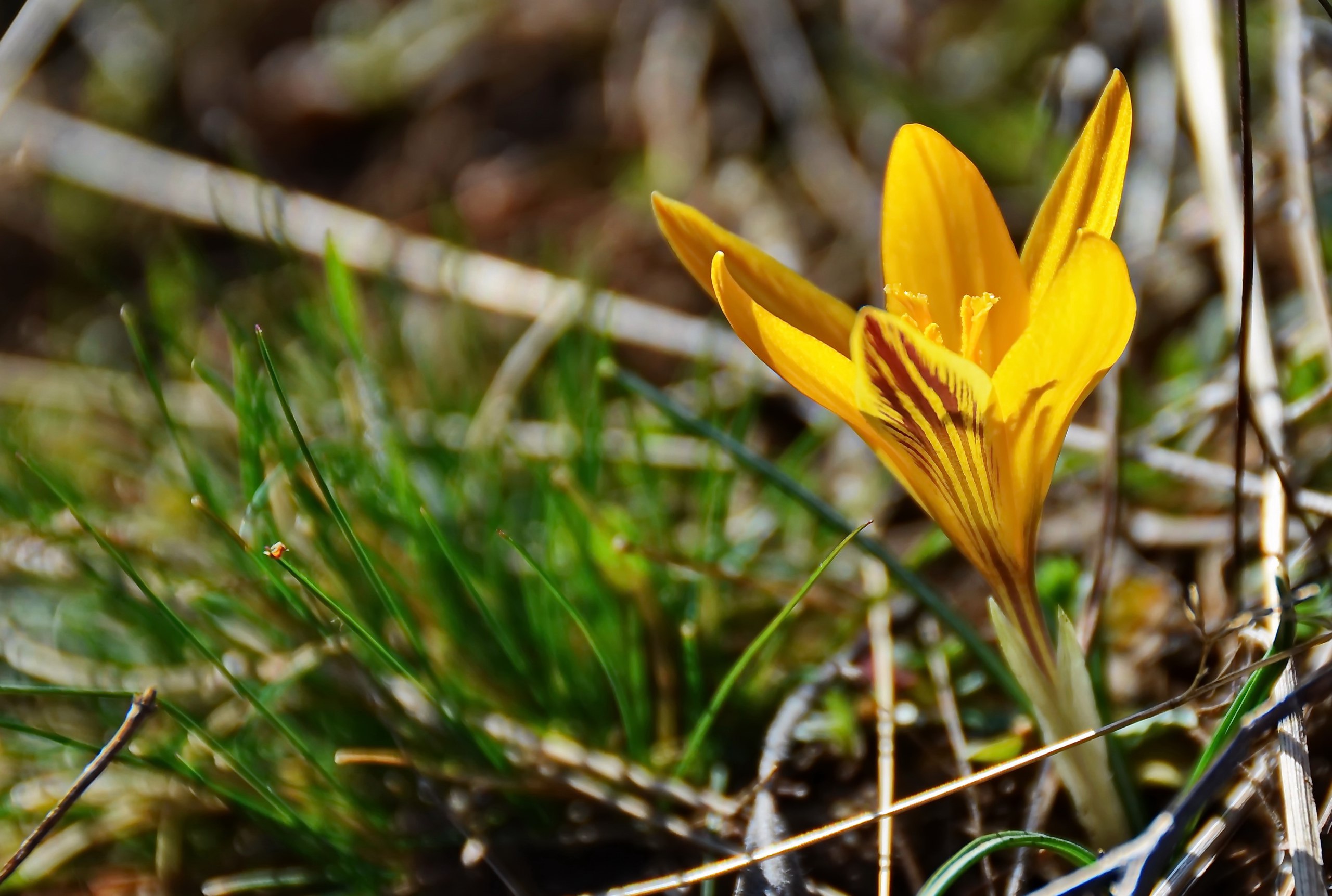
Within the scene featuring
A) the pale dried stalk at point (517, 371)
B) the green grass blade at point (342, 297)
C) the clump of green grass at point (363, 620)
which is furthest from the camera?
the pale dried stalk at point (517, 371)

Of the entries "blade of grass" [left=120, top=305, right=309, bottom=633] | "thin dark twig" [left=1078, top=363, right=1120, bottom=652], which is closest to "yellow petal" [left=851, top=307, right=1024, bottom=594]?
"thin dark twig" [left=1078, top=363, right=1120, bottom=652]

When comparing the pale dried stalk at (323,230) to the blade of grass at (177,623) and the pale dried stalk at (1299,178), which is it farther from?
the pale dried stalk at (1299,178)

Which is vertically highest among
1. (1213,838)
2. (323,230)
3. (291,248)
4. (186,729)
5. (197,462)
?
(323,230)

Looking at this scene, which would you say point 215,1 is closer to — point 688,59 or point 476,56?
point 476,56

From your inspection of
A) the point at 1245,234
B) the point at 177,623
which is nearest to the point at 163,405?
the point at 177,623

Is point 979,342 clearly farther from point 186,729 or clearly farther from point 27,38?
point 27,38

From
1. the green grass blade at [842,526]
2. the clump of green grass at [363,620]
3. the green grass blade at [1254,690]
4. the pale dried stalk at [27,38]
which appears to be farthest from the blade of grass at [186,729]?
the pale dried stalk at [27,38]

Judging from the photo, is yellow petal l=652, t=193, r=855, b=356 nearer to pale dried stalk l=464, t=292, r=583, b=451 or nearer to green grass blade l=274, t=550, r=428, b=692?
green grass blade l=274, t=550, r=428, b=692
